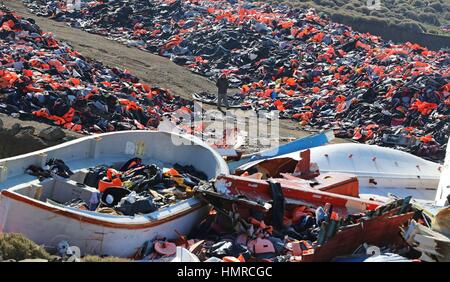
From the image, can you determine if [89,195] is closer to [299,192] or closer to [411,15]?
[299,192]

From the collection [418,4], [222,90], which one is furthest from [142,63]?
[418,4]

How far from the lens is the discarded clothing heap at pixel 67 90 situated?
14617 mm

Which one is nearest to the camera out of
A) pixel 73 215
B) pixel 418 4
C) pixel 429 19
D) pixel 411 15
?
pixel 73 215

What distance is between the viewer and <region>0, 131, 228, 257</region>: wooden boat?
737 cm

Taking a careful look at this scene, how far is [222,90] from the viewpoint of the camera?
19594 mm

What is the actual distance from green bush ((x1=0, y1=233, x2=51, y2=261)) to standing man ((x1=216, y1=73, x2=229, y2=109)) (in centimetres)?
1295

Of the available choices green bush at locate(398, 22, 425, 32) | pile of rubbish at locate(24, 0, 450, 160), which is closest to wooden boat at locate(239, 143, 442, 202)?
pile of rubbish at locate(24, 0, 450, 160)

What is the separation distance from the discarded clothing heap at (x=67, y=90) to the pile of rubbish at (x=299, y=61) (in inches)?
128

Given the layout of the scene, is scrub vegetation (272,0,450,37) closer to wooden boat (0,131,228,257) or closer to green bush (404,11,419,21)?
green bush (404,11,419,21)

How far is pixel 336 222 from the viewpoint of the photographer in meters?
7.57

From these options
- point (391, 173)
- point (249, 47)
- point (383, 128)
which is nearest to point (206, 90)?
point (249, 47)

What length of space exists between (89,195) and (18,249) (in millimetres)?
2238

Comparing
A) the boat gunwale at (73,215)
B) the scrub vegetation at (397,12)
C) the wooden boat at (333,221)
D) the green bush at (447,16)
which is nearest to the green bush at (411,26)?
the scrub vegetation at (397,12)
